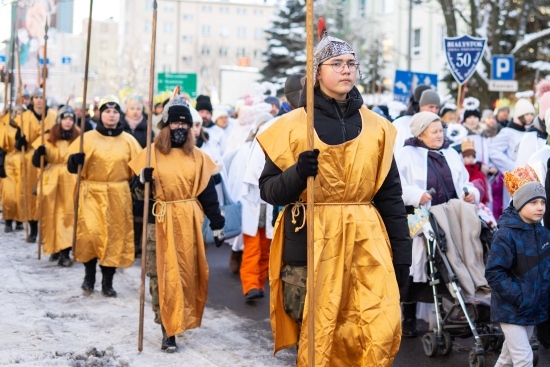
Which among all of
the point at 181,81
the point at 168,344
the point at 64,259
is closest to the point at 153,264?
the point at 168,344

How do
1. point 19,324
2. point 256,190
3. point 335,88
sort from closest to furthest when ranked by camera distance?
point 335,88, point 19,324, point 256,190

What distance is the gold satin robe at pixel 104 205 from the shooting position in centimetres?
954

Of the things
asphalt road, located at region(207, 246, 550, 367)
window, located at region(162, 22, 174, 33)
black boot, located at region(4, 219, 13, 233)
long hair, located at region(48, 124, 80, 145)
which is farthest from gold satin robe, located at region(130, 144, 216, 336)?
window, located at region(162, 22, 174, 33)

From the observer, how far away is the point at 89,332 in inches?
311

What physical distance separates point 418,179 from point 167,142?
82.4 inches

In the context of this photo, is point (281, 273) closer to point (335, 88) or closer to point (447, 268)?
point (335, 88)

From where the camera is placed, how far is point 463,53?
13.8 m

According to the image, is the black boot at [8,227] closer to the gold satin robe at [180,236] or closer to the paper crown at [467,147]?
the paper crown at [467,147]

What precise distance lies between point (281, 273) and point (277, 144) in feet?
2.48

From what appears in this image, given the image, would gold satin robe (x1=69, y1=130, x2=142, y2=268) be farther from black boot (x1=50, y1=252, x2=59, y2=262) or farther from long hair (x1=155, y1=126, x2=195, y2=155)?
black boot (x1=50, y1=252, x2=59, y2=262)

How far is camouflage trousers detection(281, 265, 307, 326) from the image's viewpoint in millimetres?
5328

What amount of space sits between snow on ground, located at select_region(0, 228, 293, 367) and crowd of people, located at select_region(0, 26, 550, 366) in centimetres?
28

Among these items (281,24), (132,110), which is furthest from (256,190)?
(281,24)

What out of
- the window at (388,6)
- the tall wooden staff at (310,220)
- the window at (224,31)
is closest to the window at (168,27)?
the window at (224,31)
